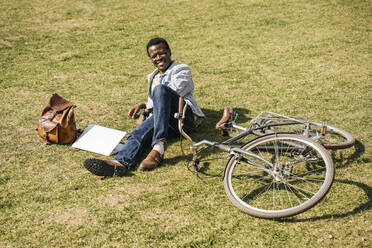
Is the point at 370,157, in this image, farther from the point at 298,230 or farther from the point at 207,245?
the point at 207,245

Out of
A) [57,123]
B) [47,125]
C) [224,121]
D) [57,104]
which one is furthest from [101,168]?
[224,121]

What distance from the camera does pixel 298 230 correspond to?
141 inches

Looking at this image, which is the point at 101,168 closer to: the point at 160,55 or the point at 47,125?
the point at 47,125

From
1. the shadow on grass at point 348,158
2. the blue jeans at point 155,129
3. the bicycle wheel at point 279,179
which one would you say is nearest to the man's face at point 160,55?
the blue jeans at point 155,129

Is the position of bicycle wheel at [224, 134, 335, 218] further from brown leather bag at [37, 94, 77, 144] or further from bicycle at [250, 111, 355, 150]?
brown leather bag at [37, 94, 77, 144]

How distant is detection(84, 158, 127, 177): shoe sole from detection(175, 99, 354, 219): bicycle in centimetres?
99

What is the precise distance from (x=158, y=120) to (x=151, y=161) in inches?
22.2

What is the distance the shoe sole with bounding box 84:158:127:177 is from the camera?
4312 millimetres

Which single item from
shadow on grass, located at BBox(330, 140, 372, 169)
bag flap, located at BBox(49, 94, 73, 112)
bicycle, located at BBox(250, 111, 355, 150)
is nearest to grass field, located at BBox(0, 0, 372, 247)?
shadow on grass, located at BBox(330, 140, 372, 169)

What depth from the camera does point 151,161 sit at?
4.57 meters

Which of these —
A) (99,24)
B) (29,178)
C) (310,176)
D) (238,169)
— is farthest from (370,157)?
(99,24)

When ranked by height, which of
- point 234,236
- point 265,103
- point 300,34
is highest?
point 300,34

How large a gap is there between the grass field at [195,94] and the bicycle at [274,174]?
20cm

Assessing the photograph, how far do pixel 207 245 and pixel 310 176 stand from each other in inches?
67.2
